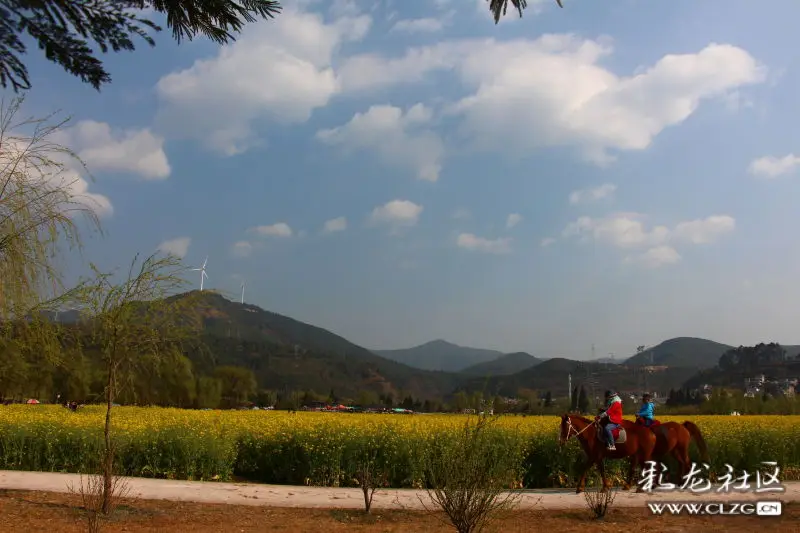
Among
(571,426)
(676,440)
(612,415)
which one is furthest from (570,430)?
(676,440)

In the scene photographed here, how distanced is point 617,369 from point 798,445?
168m

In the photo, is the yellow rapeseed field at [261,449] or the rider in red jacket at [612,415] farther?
the yellow rapeseed field at [261,449]

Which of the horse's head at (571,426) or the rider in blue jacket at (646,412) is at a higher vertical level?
the rider in blue jacket at (646,412)

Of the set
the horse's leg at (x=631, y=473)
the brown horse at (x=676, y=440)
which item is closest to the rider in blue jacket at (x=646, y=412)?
the brown horse at (x=676, y=440)

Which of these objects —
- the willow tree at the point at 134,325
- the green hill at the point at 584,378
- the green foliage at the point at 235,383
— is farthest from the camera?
the green hill at the point at 584,378

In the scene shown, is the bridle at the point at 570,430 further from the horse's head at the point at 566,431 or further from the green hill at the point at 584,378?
the green hill at the point at 584,378

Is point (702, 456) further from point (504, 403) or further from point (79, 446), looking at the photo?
point (79, 446)

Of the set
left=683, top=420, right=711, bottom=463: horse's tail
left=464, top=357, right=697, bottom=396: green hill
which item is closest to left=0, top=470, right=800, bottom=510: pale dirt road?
left=683, top=420, right=711, bottom=463: horse's tail

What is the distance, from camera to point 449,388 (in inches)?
7805

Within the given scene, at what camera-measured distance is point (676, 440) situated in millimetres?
13570

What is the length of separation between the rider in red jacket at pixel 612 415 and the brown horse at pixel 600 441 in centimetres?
16

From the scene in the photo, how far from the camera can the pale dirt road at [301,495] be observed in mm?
10826

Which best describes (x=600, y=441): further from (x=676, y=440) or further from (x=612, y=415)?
(x=676, y=440)

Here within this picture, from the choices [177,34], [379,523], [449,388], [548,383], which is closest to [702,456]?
[379,523]
